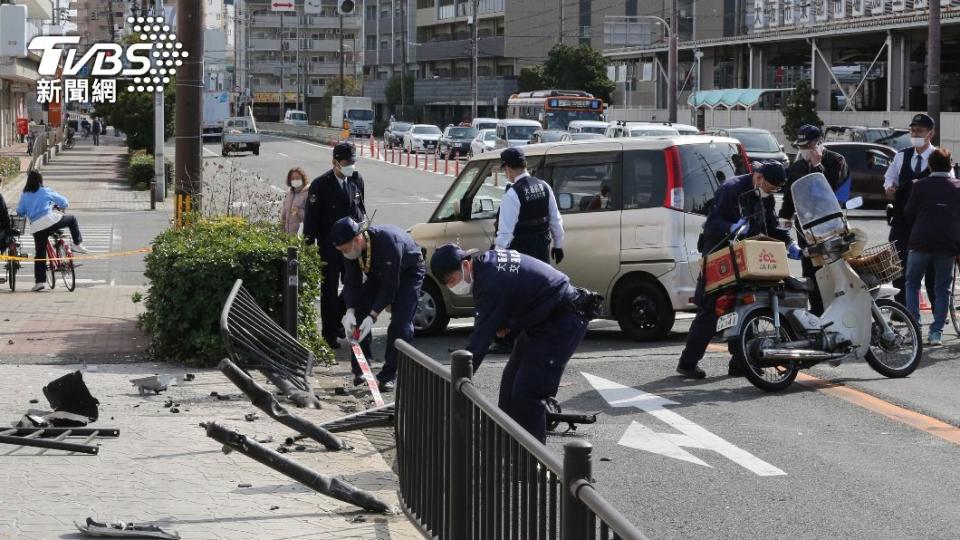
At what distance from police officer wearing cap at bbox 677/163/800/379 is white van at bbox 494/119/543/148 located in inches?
1641

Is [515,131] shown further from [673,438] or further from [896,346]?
[673,438]

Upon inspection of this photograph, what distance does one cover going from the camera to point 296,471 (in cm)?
702

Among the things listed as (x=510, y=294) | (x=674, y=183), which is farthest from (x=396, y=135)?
(x=510, y=294)

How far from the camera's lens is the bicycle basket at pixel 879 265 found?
11156 millimetres

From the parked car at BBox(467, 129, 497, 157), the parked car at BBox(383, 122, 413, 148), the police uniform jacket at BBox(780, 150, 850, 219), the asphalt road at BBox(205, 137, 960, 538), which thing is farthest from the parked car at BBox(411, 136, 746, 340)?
the parked car at BBox(383, 122, 413, 148)

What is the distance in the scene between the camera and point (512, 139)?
177 ft

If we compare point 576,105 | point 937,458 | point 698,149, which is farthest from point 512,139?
point 937,458

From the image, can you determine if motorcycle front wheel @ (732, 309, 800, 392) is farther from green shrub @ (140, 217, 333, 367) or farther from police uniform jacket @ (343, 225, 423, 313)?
green shrub @ (140, 217, 333, 367)

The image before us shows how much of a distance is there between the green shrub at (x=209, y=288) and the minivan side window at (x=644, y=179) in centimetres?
311

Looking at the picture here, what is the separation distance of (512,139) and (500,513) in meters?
49.3

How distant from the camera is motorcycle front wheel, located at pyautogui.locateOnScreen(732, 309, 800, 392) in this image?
10672mm

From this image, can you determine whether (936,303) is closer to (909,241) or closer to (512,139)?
(909,241)

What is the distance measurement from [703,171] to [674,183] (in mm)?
361

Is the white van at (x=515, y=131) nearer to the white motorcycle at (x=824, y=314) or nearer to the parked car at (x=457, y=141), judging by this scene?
the parked car at (x=457, y=141)
